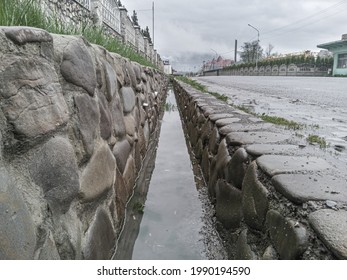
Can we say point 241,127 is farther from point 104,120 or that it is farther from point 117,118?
point 104,120

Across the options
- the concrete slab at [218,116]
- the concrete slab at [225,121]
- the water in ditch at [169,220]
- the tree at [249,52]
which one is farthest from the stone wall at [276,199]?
the tree at [249,52]

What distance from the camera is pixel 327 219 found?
106 cm

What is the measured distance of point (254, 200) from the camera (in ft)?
5.08

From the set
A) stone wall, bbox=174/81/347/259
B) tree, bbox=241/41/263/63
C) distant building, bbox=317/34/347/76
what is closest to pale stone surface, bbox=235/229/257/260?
stone wall, bbox=174/81/347/259

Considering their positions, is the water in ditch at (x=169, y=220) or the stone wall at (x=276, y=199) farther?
the water in ditch at (x=169, y=220)

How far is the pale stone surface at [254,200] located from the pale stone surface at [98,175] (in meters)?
0.77

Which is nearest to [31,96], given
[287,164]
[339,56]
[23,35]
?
[23,35]

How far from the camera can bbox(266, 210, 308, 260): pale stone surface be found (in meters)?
1.07

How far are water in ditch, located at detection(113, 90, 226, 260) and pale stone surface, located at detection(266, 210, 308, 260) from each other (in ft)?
2.43

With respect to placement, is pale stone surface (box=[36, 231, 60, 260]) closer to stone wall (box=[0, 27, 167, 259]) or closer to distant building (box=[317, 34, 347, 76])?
stone wall (box=[0, 27, 167, 259])

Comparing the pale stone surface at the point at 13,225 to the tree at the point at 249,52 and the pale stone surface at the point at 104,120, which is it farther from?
the tree at the point at 249,52

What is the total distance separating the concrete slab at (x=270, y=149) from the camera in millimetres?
1747

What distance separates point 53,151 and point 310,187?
1022mm
